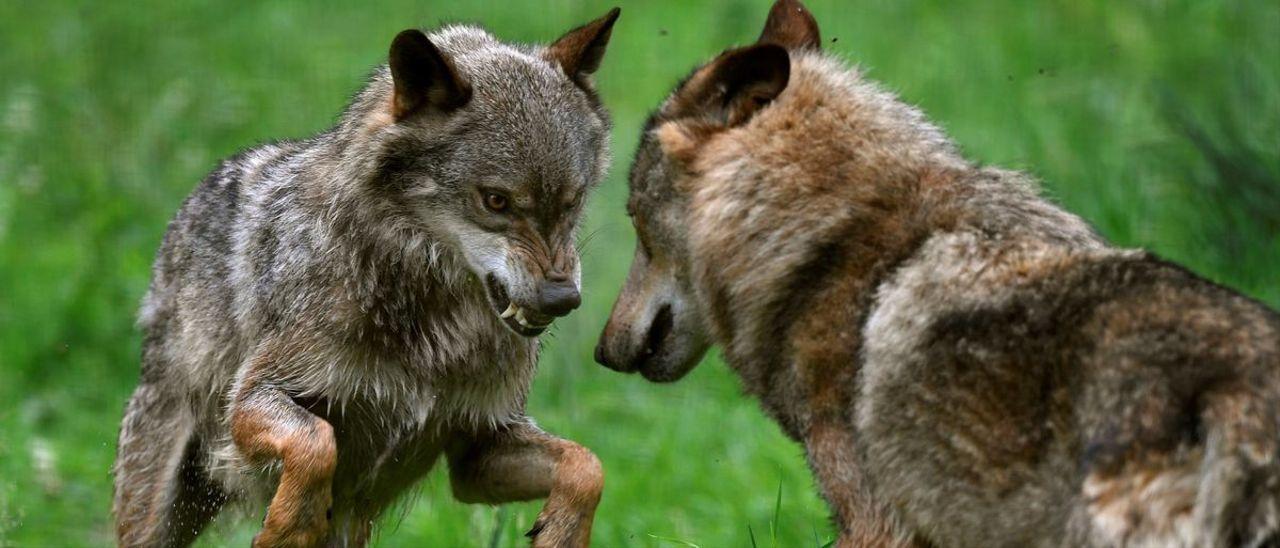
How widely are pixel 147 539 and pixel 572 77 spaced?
227cm

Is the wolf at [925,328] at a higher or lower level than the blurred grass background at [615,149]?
higher

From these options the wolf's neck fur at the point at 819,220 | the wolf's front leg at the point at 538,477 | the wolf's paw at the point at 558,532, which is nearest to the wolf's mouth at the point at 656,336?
the wolf's neck fur at the point at 819,220

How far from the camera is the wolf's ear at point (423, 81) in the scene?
5445 mm

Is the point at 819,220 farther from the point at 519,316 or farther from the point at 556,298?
the point at 519,316

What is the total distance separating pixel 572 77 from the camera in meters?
5.90

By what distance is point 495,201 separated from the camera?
5453 mm

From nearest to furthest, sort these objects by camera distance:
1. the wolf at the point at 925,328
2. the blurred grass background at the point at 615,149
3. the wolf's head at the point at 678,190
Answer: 1. the wolf at the point at 925,328
2. the wolf's head at the point at 678,190
3. the blurred grass background at the point at 615,149

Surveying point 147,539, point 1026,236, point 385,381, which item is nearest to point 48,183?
point 147,539

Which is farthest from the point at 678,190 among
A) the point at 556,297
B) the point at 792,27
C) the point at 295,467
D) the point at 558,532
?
the point at 295,467

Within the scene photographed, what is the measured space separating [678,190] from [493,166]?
22.2 inches

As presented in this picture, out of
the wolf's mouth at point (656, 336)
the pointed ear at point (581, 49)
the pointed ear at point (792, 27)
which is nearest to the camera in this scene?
the wolf's mouth at point (656, 336)

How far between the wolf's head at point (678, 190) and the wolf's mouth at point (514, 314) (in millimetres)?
299

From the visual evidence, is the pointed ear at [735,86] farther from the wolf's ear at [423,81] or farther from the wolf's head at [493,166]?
the wolf's ear at [423,81]

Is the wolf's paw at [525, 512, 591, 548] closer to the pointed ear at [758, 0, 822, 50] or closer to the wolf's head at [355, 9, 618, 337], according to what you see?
the wolf's head at [355, 9, 618, 337]
